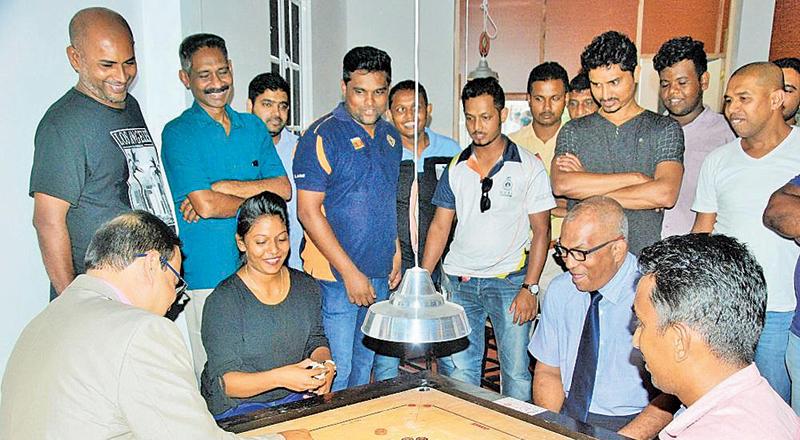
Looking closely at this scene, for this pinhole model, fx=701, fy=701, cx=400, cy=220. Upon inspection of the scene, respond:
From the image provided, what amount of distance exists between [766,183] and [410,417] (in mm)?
1703

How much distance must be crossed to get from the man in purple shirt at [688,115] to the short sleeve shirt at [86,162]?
221 cm

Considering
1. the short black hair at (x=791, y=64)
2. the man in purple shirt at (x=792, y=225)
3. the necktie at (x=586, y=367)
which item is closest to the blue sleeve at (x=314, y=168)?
the necktie at (x=586, y=367)

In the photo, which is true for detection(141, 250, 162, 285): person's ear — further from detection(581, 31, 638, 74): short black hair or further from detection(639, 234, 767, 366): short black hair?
detection(581, 31, 638, 74): short black hair

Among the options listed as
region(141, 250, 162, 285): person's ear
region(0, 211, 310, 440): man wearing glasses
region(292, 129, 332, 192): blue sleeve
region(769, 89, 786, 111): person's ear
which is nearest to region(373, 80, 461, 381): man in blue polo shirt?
region(292, 129, 332, 192): blue sleeve

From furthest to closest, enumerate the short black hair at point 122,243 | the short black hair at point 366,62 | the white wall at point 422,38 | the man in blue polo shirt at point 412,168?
the white wall at point 422,38 < the man in blue polo shirt at point 412,168 < the short black hair at point 366,62 < the short black hair at point 122,243

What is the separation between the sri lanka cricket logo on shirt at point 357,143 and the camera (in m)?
3.06

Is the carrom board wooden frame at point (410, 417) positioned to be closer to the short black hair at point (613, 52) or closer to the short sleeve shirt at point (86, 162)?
the short sleeve shirt at point (86, 162)

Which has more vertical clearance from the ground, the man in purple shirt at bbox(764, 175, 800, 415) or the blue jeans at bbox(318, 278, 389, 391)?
the man in purple shirt at bbox(764, 175, 800, 415)

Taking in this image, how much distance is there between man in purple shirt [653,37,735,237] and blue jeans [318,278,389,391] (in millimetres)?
1370

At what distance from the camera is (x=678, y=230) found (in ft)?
10.0

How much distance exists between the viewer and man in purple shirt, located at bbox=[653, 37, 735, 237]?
3062 mm

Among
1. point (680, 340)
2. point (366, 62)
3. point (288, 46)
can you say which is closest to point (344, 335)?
point (366, 62)

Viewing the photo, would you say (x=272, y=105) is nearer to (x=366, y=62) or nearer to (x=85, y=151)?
(x=366, y=62)

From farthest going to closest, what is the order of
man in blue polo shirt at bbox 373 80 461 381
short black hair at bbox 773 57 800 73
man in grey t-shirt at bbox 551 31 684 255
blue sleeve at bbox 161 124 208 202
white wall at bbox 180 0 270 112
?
man in blue polo shirt at bbox 373 80 461 381, white wall at bbox 180 0 270 112, short black hair at bbox 773 57 800 73, blue sleeve at bbox 161 124 208 202, man in grey t-shirt at bbox 551 31 684 255
